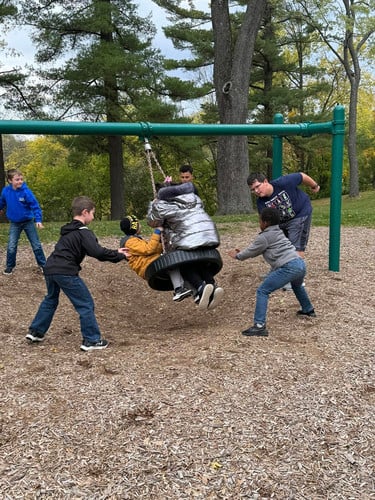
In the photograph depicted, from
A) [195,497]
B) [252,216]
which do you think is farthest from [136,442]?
[252,216]

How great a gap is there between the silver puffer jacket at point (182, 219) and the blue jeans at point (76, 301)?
816 millimetres

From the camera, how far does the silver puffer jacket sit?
425cm

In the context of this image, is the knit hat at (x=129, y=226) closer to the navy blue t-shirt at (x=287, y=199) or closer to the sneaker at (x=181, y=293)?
the sneaker at (x=181, y=293)

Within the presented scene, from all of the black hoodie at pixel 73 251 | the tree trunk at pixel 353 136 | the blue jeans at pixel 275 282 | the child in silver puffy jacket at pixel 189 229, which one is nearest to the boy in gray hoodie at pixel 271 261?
the blue jeans at pixel 275 282

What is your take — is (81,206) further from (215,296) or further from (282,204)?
(282,204)

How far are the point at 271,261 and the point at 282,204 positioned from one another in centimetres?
105

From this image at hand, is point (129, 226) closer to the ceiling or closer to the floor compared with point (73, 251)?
closer to the ceiling

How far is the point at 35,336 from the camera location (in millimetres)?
4391

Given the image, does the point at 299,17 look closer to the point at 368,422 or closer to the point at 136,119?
the point at 136,119

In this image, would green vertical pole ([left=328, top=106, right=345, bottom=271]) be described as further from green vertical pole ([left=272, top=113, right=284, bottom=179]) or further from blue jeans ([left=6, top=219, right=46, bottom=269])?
blue jeans ([left=6, top=219, right=46, bottom=269])

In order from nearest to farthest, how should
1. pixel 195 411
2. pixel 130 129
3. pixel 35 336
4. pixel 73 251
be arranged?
1. pixel 195 411
2. pixel 73 251
3. pixel 35 336
4. pixel 130 129

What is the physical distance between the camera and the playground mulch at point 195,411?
2676mm

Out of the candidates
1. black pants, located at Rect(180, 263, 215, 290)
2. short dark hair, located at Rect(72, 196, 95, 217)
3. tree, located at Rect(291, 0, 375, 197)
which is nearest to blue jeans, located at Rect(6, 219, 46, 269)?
short dark hair, located at Rect(72, 196, 95, 217)

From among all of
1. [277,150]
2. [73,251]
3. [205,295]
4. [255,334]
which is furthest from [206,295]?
[277,150]
